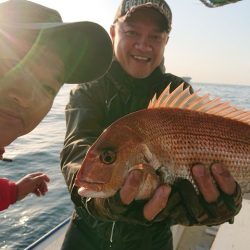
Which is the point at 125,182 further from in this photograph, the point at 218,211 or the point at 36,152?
the point at 36,152

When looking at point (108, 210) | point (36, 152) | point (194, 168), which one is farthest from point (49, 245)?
point (36, 152)

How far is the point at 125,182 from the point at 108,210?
26cm

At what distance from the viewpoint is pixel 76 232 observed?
3.02m

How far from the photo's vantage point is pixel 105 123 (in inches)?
120

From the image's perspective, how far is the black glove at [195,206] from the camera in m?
2.20

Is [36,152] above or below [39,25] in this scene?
below

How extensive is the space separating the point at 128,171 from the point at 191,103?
2.21 feet

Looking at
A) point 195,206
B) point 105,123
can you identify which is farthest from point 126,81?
point 195,206

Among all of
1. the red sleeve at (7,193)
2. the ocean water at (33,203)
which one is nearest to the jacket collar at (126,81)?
the ocean water at (33,203)

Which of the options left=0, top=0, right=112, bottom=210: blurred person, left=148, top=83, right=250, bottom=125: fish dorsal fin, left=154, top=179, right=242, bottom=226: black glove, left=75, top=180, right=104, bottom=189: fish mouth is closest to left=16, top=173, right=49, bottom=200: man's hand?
left=0, top=0, right=112, bottom=210: blurred person

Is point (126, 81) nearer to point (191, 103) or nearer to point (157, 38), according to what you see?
point (157, 38)

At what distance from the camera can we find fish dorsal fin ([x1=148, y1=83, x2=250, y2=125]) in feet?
7.67

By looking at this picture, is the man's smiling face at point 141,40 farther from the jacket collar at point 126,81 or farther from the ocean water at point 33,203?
the ocean water at point 33,203

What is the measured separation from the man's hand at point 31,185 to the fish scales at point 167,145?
2.20 m
